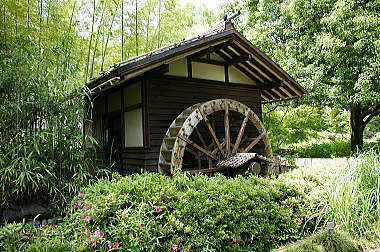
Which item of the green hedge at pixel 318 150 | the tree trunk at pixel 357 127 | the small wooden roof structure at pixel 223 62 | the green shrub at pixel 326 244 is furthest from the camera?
the green hedge at pixel 318 150

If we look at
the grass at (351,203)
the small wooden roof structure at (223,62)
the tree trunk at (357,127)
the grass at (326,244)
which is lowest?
the grass at (326,244)

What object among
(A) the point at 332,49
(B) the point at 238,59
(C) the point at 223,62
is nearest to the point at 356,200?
(B) the point at 238,59

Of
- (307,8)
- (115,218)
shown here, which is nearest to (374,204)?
(115,218)

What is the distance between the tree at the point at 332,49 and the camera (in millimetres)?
8297

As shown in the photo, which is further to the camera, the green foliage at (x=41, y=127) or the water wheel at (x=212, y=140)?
the water wheel at (x=212, y=140)

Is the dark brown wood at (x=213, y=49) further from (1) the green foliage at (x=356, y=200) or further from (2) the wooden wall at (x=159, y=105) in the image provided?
(1) the green foliage at (x=356, y=200)

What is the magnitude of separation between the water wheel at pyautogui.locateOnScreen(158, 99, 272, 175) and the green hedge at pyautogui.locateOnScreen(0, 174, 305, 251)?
1.83m

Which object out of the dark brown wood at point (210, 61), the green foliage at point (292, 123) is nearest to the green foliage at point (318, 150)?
the green foliage at point (292, 123)

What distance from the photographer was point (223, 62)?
21.4 ft

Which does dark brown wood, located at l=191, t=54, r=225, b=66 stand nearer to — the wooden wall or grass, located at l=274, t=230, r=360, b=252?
the wooden wall

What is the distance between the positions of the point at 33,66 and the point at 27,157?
1204 mm

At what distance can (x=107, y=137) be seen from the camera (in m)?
6.94

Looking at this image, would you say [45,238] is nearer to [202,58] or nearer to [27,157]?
[27,157]

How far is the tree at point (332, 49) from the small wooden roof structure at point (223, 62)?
8.80 ft
